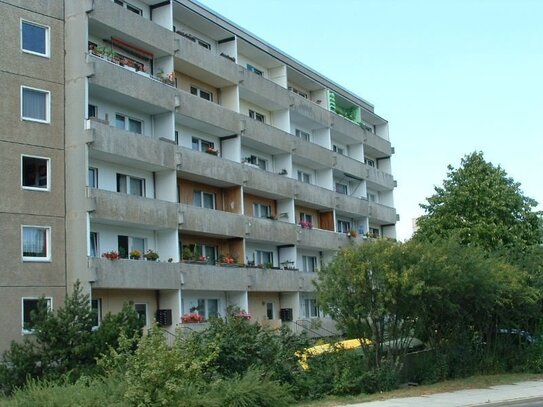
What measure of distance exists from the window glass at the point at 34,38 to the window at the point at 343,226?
2547 cm

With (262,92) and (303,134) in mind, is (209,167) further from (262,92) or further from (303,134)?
(303,134)

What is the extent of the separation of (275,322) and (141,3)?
57.2ft

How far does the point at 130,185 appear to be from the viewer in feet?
101

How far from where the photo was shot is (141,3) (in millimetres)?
33219

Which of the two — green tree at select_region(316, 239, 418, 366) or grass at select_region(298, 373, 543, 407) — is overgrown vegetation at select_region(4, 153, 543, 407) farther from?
grass at select_region(298, 373, 543, 407)

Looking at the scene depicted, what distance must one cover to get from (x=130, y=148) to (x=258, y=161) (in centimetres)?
1268

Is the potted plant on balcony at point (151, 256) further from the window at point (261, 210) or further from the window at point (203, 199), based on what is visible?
the window at point (261, 210)

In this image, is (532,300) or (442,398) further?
(532,300)

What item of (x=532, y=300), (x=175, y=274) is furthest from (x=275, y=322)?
(x=532, y=300)

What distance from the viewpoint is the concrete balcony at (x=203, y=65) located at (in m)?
33.3

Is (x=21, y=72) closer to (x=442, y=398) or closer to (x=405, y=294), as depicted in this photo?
(x=405, y=294)

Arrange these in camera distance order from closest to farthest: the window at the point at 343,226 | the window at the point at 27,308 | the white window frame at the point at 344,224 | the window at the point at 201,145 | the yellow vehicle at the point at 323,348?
1. the yellow vehicle at the point at 323,348
2. the window at the point at 27,308
3. the window at the point at 201,145
4. the white window frame at the point at 344,224
5. the window at the point at 343,226

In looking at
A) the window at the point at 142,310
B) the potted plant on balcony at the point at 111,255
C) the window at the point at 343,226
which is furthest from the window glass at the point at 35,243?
the window at the point at 343,226

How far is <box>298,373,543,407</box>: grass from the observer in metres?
19.4
